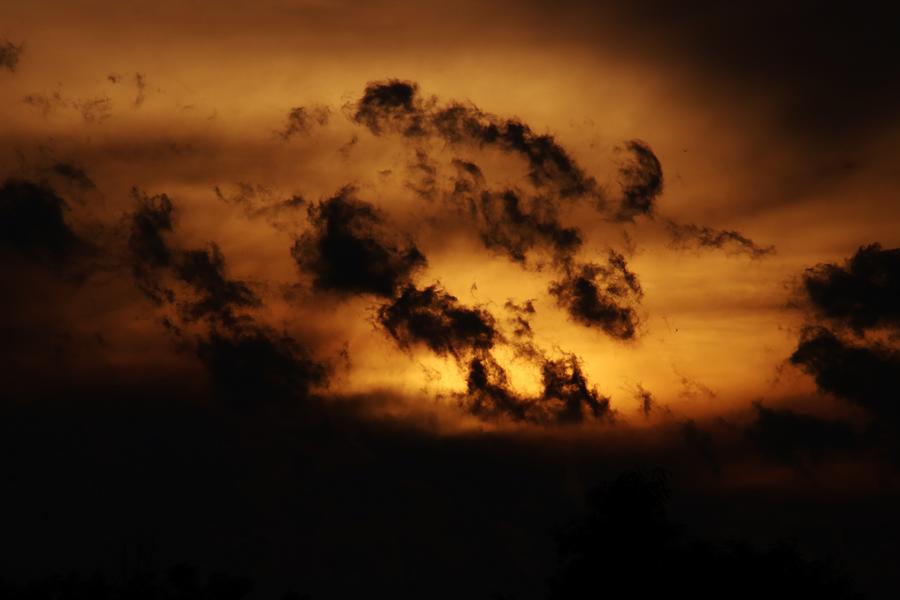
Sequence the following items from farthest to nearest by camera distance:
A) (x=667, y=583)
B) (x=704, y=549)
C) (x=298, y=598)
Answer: (x=298, y=598) → (x=704, y=549) → (x=667, y=583)

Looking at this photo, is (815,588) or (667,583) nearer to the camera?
(667,583)

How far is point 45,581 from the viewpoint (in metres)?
119

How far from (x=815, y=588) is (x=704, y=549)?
1108cm

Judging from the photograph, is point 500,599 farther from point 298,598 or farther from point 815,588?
point 298,598

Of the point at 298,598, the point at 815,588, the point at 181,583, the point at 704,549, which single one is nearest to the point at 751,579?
the point at 704,549

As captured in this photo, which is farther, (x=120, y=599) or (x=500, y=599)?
(x=120, y=599)

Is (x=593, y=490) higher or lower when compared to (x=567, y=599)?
higher

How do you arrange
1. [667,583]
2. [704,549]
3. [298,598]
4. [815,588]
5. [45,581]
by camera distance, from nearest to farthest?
[667,583]
[704,549]
[815,588]
[298,598]
[45,581]

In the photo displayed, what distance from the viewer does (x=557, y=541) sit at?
68375 millimetres

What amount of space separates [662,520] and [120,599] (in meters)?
61.2

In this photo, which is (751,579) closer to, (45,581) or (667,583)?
(667,583)

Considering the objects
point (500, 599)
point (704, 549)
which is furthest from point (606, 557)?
point (500, 599)

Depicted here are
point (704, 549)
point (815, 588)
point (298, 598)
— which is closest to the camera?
point (704, 549)

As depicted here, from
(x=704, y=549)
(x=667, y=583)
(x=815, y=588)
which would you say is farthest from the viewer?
(x=815, y=588)
